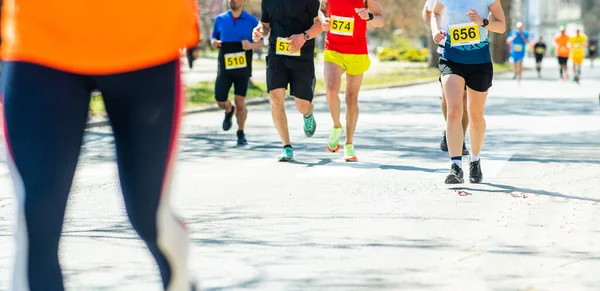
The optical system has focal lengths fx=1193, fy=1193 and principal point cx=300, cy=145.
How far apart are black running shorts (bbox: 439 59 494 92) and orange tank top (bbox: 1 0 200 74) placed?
6.15 metres

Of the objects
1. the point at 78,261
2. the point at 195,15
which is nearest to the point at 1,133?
the point at 195,15

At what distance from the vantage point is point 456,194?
878 cm

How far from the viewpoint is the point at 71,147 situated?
10.7 ft

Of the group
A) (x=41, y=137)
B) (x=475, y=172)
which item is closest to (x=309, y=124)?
(x=475, y=172)

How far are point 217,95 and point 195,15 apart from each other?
35.8 ft

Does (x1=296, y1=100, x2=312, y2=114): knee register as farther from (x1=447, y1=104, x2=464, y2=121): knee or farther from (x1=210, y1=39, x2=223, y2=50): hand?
(x1=447, y1=104, x2=464, y2=121): knee

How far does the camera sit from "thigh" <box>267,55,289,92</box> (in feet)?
37.3

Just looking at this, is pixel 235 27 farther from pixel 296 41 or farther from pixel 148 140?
pixel 148 140

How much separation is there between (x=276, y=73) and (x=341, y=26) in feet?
2.50

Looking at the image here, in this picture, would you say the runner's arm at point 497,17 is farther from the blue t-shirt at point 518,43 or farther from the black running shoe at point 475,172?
the blue t-shirt at point 518,43

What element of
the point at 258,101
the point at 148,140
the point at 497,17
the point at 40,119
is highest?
the point at 40,119

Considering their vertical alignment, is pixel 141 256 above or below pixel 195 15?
below

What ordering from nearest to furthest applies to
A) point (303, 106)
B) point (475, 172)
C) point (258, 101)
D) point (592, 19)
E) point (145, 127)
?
point (145, 127) → point (475, 172) → point (303, 106) → point (258, 101) → point (592, 19)

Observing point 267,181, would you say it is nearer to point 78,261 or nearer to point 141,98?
point 78,261
